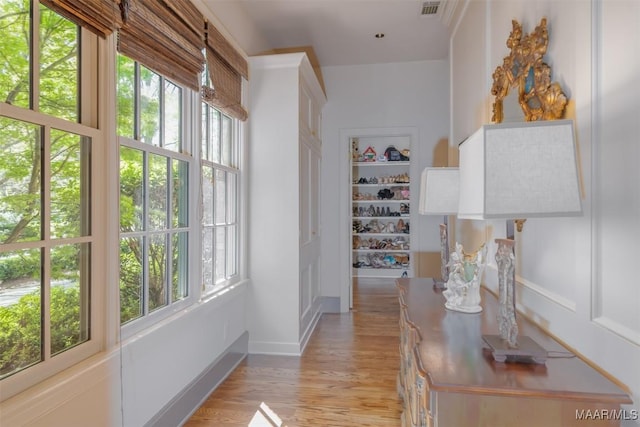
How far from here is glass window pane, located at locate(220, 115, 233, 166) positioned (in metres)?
2.86

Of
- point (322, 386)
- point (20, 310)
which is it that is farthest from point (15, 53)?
point (322, 386)

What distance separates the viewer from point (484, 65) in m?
2.31

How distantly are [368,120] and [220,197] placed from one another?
2450mm

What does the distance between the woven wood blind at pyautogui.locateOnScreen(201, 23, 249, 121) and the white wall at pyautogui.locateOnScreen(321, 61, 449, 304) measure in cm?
176

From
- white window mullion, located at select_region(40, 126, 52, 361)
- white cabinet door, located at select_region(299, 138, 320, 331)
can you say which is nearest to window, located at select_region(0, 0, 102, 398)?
white window mullion, located at select_region(40, 126, 52, 361)

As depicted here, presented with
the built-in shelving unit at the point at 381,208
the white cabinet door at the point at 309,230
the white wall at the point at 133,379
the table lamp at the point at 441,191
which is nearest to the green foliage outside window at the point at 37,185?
the white wall at the point at 133,379

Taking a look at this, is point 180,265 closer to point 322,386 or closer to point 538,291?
point 322,386

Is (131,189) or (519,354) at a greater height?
(131,189)

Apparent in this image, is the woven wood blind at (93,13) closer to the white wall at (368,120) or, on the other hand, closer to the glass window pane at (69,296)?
the glass window pane at (69,296)

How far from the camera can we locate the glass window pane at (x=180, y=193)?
2150mm

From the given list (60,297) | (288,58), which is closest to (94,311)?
(60,297)

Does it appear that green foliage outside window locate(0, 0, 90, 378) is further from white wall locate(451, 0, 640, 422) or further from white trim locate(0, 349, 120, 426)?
white wall locate(451, 0, 640, 422)

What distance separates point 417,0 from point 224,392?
11.2 ft

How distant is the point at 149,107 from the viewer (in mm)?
1915
